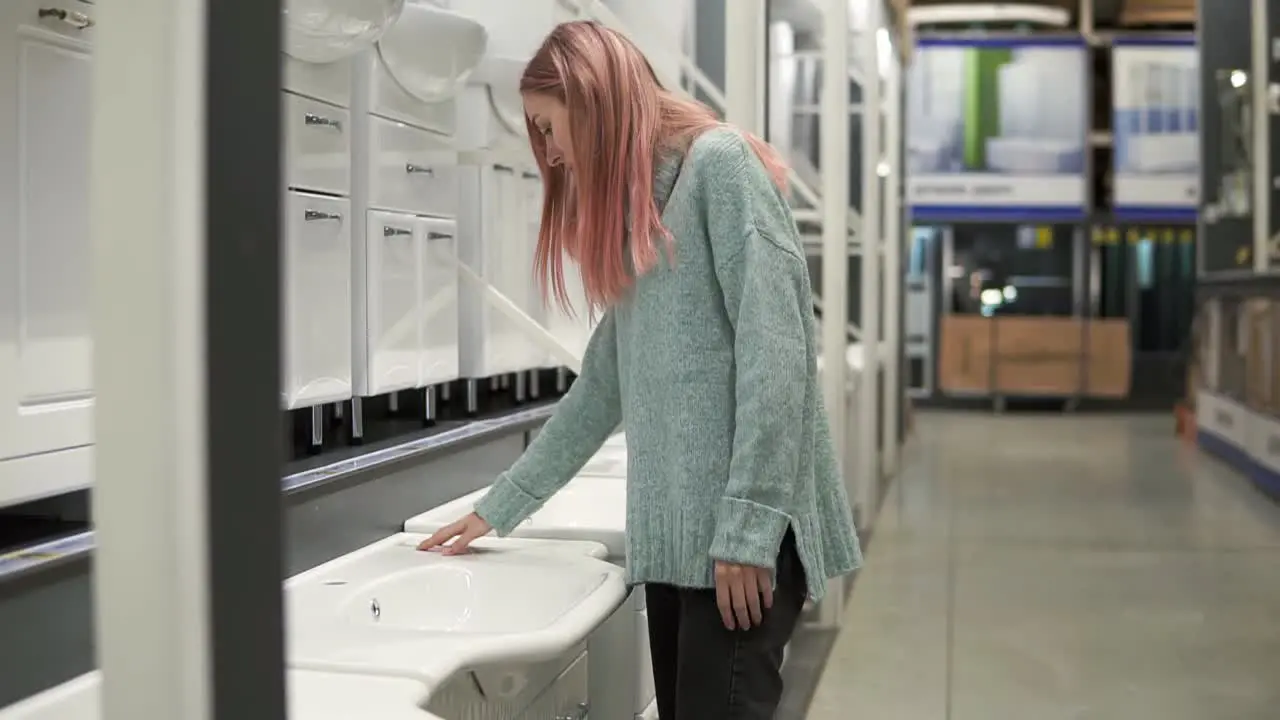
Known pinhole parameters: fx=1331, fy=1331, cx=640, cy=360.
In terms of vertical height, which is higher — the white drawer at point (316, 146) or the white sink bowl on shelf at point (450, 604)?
the white drawer at point (316, 146)

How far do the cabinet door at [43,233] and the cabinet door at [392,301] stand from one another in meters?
0.78

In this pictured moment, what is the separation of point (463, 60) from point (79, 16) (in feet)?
3.41

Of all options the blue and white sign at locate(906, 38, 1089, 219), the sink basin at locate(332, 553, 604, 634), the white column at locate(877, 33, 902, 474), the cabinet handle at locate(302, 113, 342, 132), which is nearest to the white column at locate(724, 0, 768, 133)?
the cabinet handle at locate(302, 113, 342, 132)

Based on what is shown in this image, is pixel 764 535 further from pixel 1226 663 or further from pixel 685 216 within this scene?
pixel 1226 663

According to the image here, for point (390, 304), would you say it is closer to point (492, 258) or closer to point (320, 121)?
point (320, 121)

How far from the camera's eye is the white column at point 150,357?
25.2 inches

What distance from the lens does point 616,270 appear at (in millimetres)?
1722

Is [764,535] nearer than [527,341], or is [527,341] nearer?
[764,535]

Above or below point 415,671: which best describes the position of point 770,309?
above

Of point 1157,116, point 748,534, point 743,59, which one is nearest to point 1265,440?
point 1157,116

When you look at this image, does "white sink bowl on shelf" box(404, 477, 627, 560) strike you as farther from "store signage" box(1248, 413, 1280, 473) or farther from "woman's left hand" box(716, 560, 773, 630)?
"store signage" box(1248, 413, 1280, 473)

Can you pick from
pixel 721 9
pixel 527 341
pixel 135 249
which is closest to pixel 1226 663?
pixel 527 341

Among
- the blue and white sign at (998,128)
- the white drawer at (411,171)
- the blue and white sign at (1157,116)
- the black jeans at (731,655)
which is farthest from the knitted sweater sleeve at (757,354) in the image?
the blue and white sign at (1157,116)

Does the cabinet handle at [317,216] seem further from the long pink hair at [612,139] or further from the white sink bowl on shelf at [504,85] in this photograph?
the white sink bowl on shelf at [504,85]
